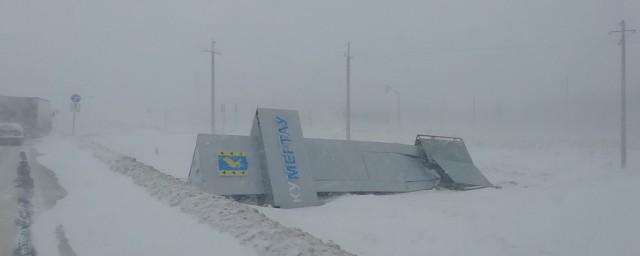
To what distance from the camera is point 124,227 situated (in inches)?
269

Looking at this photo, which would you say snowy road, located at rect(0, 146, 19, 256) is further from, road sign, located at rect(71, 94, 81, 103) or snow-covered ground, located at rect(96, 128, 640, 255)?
road sign, located at rect(71, 94, 81, 103)

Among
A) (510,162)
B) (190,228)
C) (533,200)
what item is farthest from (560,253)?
(510,162)

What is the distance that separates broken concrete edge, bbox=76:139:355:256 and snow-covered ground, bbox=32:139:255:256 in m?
0.15

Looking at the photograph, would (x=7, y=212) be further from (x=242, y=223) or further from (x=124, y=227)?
(x=242, y=223)

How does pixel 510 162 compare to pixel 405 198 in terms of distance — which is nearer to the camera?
pixel 405 198

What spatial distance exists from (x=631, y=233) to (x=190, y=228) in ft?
23.3

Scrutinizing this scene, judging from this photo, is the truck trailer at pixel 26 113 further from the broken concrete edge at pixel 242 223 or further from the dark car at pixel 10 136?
the broken concrete edge at pixel 242 223

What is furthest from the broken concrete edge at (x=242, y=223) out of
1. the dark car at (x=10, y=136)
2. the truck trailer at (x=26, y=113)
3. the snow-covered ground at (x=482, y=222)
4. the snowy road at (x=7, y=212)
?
the truck trailer at (x=26, y=113)

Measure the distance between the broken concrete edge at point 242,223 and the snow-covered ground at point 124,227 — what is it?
0.15 metres

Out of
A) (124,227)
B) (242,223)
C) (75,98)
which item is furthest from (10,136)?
(242,223)

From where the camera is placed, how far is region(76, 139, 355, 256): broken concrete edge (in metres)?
5.60

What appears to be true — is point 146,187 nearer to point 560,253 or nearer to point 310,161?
point 310,161

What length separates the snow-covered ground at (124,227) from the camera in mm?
5828

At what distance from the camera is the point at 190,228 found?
6688mm
